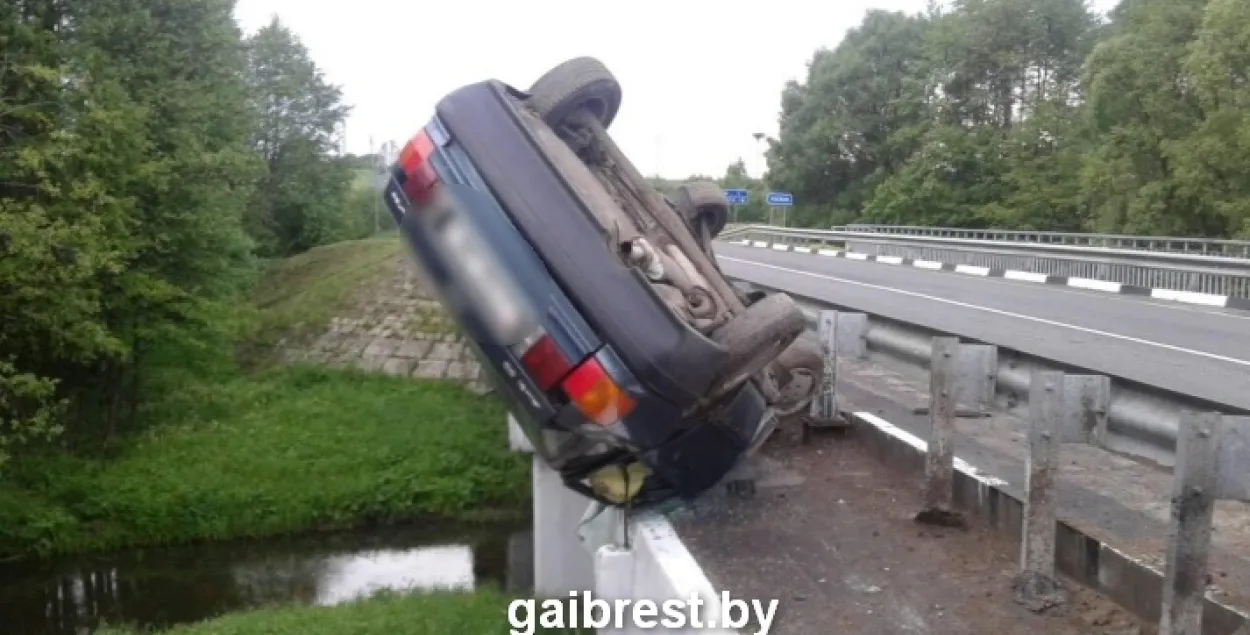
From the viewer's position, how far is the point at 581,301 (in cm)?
486

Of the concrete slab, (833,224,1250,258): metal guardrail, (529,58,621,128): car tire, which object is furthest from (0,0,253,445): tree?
(833,224,1250,258): metal guardrail

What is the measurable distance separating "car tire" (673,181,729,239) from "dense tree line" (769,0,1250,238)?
24.7 m

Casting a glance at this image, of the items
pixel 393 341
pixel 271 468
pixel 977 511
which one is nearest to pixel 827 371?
pixel 977 511

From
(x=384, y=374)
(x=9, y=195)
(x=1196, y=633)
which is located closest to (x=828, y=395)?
(x=1196, y=633)

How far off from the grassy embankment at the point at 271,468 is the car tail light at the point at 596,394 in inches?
536

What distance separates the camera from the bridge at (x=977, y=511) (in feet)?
14.1

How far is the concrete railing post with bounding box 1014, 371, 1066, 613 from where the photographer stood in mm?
4598

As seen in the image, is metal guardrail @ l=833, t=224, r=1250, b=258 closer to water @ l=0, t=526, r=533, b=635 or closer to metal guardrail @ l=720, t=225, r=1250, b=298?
metal guardrail @ l=720, t=225, r=1250, b=298

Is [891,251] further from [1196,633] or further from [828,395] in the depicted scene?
[1196,633]

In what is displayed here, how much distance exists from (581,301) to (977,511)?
250cm

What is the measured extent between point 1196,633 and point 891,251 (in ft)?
88.2

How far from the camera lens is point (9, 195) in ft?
49.0

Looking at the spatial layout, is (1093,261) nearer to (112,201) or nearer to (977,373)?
(112,201)

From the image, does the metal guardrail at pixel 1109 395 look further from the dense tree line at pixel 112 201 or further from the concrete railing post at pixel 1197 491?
the dense tree line at pixel 112 201
